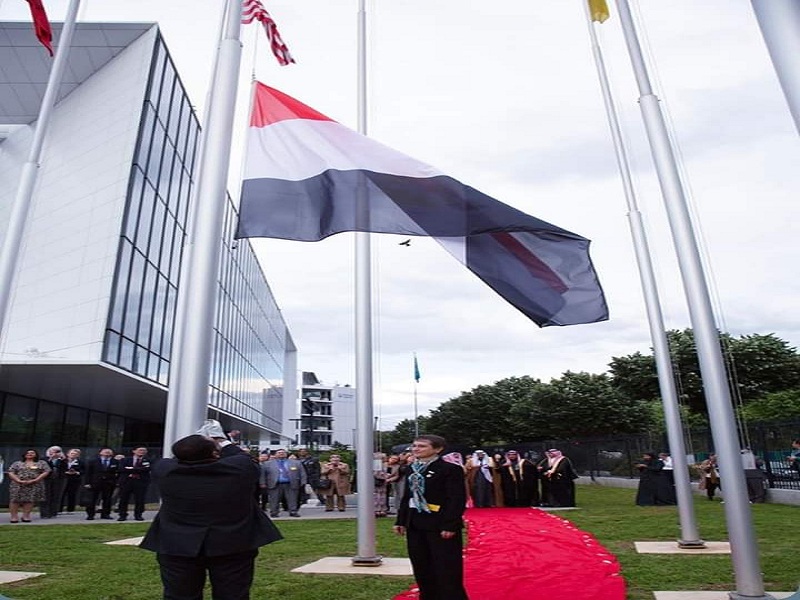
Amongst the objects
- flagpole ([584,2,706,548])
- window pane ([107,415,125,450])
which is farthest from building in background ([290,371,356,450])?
flagpole ([584,2,706,548])

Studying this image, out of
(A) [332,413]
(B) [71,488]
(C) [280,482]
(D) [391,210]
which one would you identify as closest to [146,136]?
(B) [71,488]

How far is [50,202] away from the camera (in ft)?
80.8

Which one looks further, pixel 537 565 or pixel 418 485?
pixel 537 565

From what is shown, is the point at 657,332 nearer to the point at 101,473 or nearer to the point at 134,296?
the point at 101,473

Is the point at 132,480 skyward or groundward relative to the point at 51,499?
skyward

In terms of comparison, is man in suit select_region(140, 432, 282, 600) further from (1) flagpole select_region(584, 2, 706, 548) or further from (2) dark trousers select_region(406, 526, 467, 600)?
(1) flagpole select_region(584, 2, 706, 548)

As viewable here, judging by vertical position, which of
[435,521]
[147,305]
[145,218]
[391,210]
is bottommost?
[435,521]

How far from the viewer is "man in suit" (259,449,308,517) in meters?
17.8

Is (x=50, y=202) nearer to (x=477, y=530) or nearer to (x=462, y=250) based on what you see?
(x=477, y=530)

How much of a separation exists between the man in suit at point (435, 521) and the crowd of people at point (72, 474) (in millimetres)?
12208

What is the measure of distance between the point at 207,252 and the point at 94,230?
1897 cm

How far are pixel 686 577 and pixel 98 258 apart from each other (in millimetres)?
19921

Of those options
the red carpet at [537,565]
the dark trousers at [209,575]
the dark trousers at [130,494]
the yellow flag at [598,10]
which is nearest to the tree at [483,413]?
the dark trousers at [130,494]

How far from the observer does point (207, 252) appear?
5.69m
